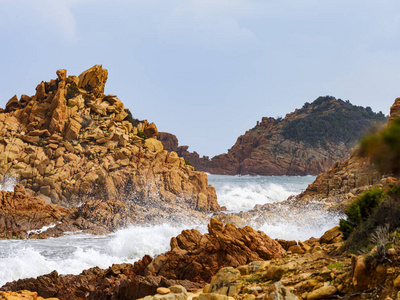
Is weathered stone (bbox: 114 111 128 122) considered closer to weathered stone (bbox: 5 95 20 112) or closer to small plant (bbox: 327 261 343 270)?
weathered stone (bbox: 5 95 20 112)

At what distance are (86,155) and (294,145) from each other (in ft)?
295

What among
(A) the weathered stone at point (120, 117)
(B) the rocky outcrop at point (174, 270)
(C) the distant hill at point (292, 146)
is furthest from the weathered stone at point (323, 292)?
(C) the distant hill at point (292, 146)

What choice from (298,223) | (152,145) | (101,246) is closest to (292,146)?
(152,145)

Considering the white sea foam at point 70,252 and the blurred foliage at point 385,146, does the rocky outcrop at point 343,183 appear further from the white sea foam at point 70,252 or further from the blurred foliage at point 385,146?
the blurred foliage at point 385,146

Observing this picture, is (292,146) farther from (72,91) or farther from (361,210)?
(361,210)

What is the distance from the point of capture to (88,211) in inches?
1107

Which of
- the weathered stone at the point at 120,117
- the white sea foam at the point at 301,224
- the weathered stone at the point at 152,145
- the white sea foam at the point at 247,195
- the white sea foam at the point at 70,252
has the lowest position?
the white sea foam at the point at 70,252

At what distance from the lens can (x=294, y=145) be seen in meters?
120

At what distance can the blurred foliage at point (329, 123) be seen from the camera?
404ft

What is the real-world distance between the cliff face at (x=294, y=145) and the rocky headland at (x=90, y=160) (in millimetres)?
71413

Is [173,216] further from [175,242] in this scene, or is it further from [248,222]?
[175,242]

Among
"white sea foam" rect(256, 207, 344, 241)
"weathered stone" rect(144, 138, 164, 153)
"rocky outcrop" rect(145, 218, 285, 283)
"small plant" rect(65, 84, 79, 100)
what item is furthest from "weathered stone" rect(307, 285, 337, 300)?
"small plant" rect(65, 84, 79, 100)

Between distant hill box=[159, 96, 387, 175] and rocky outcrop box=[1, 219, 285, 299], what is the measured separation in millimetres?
99307

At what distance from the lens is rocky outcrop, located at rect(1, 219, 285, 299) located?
39.8 ft
